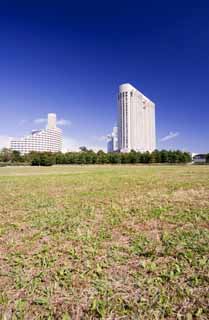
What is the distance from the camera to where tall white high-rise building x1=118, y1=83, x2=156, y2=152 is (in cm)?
12038

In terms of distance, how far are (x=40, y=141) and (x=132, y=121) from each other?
68.6 metres

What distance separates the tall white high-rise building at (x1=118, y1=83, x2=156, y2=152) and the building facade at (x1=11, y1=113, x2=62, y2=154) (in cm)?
5555

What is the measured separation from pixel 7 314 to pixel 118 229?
241 centimetres

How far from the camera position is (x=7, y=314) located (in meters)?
1.83

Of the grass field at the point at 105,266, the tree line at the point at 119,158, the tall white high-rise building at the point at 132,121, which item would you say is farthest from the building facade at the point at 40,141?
the grass field at the point at 105,266

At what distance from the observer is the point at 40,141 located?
483 feet

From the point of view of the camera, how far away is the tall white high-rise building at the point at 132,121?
120 metres

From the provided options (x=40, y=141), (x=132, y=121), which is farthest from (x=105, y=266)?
(x=40, y=141)

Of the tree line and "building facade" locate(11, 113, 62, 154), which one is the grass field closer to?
the tree line

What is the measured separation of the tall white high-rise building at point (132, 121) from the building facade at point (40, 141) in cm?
5555

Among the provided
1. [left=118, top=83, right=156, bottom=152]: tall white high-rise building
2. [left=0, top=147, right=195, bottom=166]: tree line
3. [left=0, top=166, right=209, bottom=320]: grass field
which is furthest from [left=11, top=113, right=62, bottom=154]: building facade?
[left=0, top=166, right=209, bottom=320]: grass field

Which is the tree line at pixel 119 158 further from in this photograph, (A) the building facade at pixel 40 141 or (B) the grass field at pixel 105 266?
(B) the grass field at pixel 105 266

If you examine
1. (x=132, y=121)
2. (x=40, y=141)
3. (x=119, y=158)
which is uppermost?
(x=132, y=121)

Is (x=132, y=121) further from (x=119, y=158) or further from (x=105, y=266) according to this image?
(x=105, y=266)
